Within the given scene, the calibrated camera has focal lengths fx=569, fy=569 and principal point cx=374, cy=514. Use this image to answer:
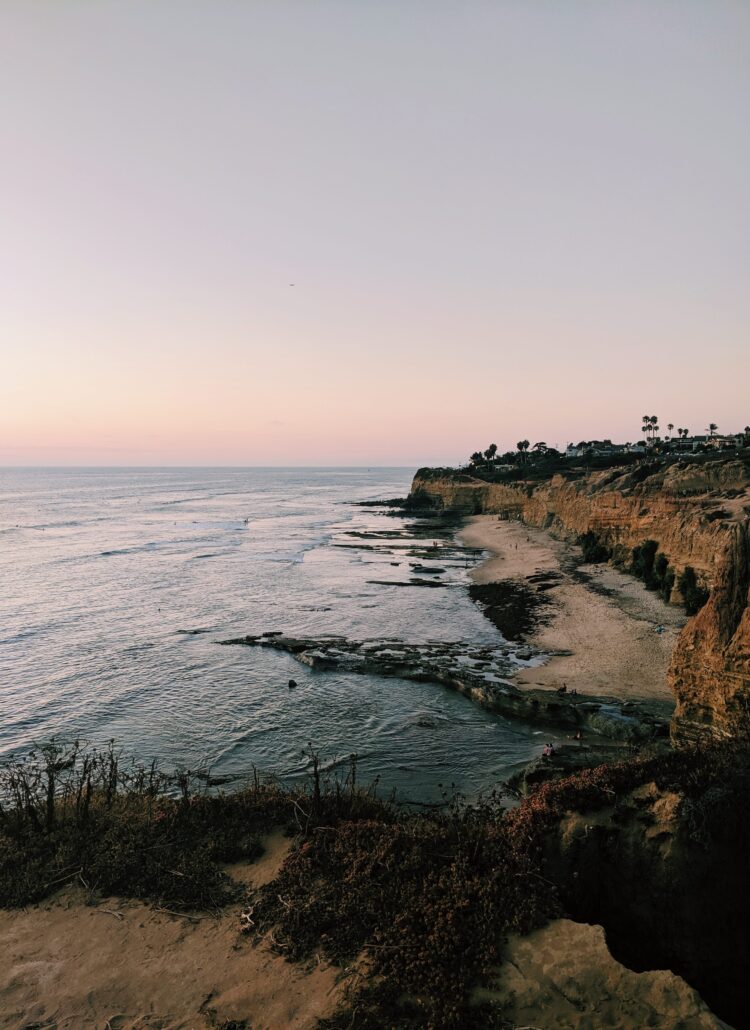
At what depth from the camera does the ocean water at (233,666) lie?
61.8 ft

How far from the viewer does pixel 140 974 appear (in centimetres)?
841

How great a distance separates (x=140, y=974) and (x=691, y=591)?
31.9 metres

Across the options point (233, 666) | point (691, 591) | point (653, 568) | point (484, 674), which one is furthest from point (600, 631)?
point (233, 666)

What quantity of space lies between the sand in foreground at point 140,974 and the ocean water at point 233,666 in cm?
779

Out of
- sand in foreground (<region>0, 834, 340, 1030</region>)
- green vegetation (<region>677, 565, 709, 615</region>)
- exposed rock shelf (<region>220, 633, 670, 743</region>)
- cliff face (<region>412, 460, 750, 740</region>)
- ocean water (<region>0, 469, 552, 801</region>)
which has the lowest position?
ocean water (<region>0, 469, 552, 801</region>)

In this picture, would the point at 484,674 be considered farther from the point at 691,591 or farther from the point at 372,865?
the point at 372,865

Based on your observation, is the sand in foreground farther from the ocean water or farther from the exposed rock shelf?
the exposed rock shelf

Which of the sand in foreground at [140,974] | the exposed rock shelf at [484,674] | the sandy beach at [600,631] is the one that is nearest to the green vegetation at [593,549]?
the sandy beach at [600,631]

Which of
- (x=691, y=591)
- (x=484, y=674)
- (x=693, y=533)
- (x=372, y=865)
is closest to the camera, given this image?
(x=372, y=865)

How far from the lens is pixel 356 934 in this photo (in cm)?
823

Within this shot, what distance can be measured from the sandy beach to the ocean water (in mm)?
3909

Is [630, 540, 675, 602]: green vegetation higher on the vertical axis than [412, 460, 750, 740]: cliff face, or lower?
lower

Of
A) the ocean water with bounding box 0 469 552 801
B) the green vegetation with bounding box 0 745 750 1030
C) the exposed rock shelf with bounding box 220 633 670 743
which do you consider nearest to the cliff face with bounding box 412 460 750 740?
the exposed rock shelf with bounding box 220 633 670 743

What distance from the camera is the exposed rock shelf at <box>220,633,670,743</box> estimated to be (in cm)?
1936
